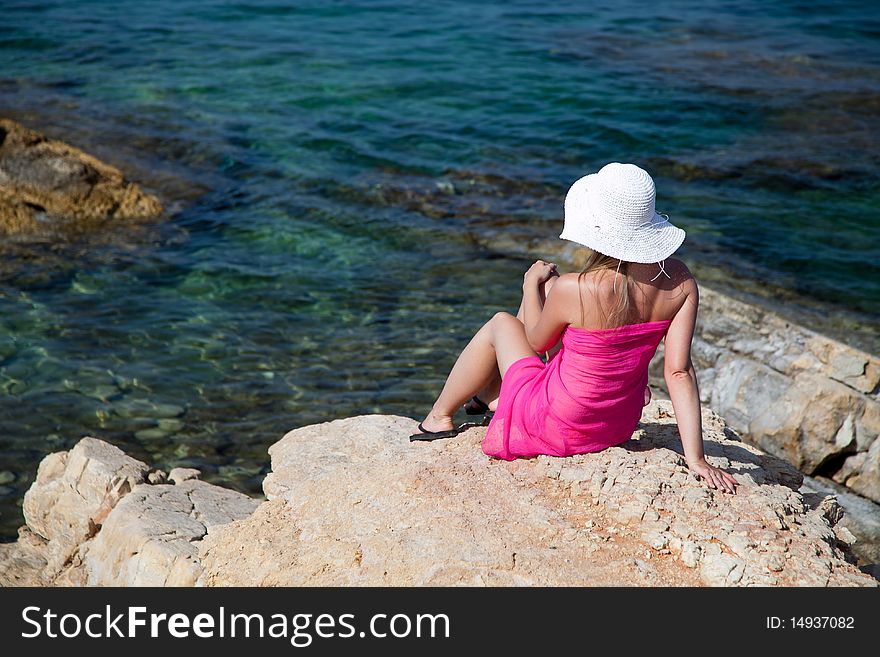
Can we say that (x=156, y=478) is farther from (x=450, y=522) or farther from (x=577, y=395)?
(x=577, y=395)

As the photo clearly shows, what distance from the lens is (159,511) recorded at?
461 cm

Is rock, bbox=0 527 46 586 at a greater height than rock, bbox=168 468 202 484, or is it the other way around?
rock, bbox=168 468 202 484

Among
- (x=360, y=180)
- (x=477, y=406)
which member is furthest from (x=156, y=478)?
(x=360, y=180)

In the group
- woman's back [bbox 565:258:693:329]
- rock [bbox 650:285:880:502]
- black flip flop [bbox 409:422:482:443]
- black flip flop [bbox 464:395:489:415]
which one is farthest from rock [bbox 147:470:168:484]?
rock [bbox 650:285:880:502]

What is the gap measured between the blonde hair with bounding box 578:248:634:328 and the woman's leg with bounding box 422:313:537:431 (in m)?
0.52

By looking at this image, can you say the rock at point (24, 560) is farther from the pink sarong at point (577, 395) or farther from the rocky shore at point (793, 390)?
the rocky shore at point (793, 390)

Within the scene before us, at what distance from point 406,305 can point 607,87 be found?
8.17 metres

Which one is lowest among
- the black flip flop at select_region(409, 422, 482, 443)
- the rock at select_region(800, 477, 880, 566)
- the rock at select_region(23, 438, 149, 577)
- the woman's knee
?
the rock at select_region(800, 477, 880, 566)

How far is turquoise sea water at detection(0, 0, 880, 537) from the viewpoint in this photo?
7.04m

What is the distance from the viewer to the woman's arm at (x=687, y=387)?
394 cm

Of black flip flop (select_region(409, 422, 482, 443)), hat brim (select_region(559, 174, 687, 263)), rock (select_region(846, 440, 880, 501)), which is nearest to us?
hat brim (select_region(559, 174, 687, 263))

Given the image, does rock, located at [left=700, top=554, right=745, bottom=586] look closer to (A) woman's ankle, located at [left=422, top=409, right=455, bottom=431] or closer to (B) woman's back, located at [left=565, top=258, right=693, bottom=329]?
(B) woman's back, located at [left=565, top=258, right=693, bottom=329]

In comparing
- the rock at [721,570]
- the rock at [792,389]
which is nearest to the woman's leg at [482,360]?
the rock at [721,570]
